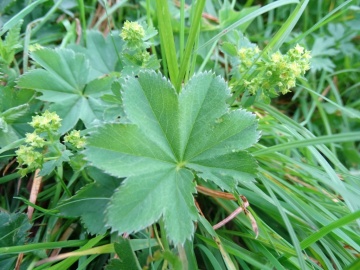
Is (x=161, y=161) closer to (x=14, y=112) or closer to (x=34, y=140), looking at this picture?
(x=34, y=140)

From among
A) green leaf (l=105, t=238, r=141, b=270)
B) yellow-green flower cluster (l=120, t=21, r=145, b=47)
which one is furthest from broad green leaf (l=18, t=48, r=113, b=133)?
green leaf (l=105, t=238, r=141, b=270)

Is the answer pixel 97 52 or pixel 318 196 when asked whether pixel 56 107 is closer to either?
pixel 97 52

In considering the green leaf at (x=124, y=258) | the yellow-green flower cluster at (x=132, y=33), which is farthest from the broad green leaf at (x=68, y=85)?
the green leaf at (x=124, y=258)

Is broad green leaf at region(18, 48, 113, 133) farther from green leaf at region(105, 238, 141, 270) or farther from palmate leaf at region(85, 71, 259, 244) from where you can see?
green leaf at region(105, 238, 141, 270)

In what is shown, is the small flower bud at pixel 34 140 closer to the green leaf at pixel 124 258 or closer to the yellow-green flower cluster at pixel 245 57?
the green leaf at pixel 124 258

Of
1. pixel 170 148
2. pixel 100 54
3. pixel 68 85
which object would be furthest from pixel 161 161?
pixel 100 54

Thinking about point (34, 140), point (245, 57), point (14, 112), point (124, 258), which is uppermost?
point (245, 57)
